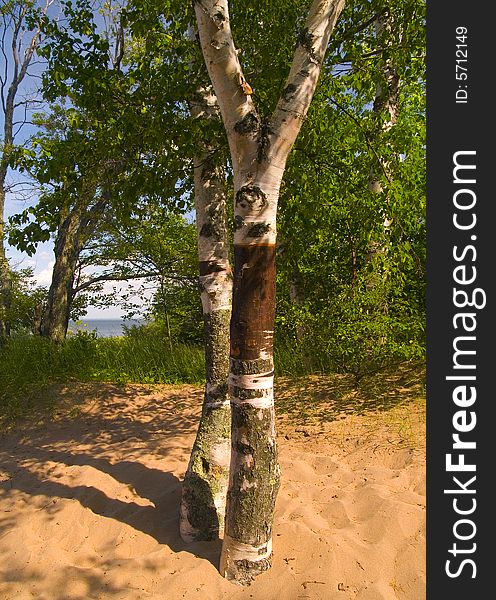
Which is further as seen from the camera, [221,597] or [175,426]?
[175,426]

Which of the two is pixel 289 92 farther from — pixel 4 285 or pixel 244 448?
pixel 4 285

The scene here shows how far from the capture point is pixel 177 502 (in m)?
4.80

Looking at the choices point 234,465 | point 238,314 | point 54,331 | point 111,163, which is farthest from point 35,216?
point 54,331

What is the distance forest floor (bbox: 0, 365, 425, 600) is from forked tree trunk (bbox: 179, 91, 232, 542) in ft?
0.88

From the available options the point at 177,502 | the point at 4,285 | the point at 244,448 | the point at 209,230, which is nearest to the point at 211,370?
the point at 244,448

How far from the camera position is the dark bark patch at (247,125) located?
323 cm

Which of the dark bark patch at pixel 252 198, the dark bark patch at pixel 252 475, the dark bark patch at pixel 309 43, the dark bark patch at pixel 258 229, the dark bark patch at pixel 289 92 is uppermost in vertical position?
the dark bark patch at pixel 309 43

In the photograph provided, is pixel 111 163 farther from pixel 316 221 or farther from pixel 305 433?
pixel 305 433

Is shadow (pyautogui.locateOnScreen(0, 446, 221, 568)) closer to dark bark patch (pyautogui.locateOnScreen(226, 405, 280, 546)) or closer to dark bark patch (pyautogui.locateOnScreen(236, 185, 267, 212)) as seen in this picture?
dark bark patch (pyautogui.locateOnScreen(226, 405, 280, 546))

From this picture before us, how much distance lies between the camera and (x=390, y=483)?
4.66 metres

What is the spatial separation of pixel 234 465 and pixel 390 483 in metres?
2.06

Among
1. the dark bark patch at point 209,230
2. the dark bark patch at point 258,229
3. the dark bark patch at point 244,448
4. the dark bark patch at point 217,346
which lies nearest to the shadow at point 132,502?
the dark bark patch at point 244,448

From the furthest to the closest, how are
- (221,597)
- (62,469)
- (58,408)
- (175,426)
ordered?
(58,408) → (175,426) → (62,469) → (221,597)

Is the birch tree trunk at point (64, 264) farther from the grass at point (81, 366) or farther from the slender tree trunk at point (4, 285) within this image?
the slender tree trunk at point (4, 285)
